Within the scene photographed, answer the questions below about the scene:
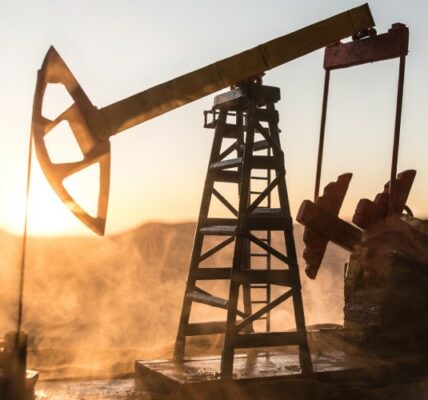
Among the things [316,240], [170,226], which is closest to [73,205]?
[316,240]

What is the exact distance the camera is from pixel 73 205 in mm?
6840

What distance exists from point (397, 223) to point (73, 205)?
12.8ft

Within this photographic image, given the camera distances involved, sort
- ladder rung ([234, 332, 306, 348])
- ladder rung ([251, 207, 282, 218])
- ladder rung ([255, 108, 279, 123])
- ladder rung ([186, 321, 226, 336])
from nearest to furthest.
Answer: ladder rung ([234, 332, 306, 348])
ladder rung ([251, 207, 282, 218])
ladder rung ([255, 108, 279, 123])
ladder rung ([186, 321, 226, 336])

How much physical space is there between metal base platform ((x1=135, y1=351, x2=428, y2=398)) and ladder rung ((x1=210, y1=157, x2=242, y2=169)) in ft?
8.85

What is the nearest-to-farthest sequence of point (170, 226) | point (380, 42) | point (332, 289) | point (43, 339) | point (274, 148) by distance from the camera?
point (380, 42) < point (274, 148) < point (43, 339) < point (332, 289) < point (170, 226)

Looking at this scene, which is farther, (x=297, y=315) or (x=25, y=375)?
(x=297, y=315)

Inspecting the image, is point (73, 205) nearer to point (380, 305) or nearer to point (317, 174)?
point (317, 174)

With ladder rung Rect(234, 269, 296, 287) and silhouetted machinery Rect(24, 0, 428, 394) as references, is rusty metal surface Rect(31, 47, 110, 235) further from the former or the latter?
ladder rung Rect(234, 269, 296, 287)

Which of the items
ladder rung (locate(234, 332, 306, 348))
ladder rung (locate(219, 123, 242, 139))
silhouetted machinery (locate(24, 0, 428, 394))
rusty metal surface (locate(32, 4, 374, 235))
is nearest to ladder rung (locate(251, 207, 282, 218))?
silhouetted machinery (locate(24, 0, 428, 394))

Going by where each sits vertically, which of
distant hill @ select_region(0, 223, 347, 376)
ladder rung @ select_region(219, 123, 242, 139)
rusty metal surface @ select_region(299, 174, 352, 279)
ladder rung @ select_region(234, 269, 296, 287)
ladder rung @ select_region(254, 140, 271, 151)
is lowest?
distant hill @ select_region(0, 223, 347, 376)

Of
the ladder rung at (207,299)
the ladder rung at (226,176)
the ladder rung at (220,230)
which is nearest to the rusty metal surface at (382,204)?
the ladder rung at (220,230)

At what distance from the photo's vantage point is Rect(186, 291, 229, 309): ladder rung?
366 inches

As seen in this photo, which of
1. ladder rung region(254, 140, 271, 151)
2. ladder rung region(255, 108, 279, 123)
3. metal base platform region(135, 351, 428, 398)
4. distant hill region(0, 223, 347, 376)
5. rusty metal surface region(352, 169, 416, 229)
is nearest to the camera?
rusty metal surface region(352, 169, 416, 229)

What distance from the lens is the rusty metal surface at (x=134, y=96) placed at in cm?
681
